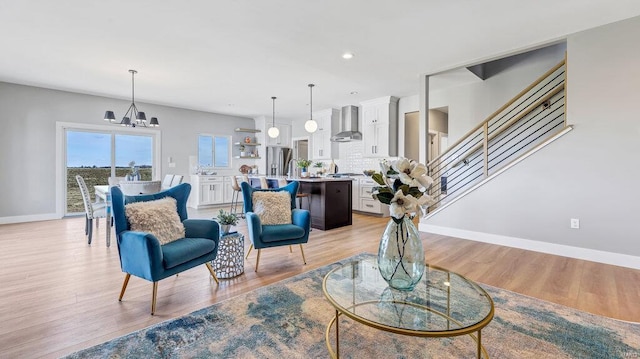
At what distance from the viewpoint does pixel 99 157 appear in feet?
21.2

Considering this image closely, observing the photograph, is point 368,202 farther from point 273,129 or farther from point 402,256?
point 402,256

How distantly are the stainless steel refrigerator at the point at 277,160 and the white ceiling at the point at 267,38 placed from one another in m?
3.48

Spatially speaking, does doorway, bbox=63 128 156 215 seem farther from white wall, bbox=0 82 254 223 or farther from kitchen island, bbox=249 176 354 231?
kitchen island, bbox=249 176 354 231

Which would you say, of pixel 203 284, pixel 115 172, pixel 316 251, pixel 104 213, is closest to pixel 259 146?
pixel 115 172

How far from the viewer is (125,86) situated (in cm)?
554

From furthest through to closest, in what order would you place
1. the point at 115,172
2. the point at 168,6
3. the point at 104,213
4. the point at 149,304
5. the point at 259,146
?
the point at 259,146 → the point at 115,172 → the point at 104,213 → the point at 168,6 → the point at 149,304

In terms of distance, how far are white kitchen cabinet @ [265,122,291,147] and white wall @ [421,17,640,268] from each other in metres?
6.45

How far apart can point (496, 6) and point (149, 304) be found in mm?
4197

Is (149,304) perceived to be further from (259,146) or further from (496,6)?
(259,146)

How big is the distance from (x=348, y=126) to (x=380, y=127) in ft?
3.03

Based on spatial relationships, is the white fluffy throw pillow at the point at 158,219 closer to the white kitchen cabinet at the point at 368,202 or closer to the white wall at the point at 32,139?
the white kitchen cabinet at the point at 368,202

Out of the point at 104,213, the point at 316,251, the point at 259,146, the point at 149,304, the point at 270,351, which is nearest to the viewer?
the point at 270,351

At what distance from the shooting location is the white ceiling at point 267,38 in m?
2.88

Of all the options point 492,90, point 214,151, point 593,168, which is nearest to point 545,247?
point 593,168
